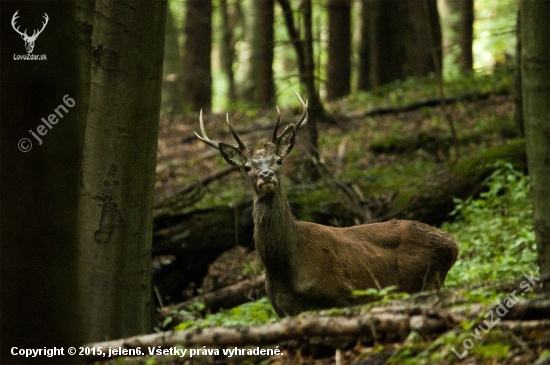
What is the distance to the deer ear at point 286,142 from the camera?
24.2 feet

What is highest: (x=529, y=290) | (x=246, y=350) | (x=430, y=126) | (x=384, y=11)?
(x=384, y=11)

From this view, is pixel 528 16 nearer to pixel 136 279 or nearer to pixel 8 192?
pixel 136 279

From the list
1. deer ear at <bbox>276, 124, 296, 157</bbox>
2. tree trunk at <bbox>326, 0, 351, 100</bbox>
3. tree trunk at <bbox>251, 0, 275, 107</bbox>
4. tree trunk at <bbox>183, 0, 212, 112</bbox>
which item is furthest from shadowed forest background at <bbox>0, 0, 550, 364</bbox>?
tree trunk at <bbox>183, 0, 212, 112</bbox>

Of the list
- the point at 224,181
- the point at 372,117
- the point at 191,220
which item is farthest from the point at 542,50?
the point at 372,117

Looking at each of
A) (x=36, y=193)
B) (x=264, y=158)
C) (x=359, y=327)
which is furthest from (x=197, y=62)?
(x=36, y=193)

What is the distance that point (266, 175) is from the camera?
690 cm

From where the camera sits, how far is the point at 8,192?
12.4 ft

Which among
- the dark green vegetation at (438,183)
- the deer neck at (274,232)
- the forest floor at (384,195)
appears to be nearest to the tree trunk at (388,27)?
the dark green vegetation at (438,183)

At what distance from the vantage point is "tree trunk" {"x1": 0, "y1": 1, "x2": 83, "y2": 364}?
380 centimetres

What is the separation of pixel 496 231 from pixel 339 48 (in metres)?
11.6

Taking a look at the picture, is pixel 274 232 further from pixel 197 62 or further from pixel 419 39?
pixel 197 62

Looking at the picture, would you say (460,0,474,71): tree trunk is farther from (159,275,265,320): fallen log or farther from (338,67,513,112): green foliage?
(159,275,265,320): fallen log

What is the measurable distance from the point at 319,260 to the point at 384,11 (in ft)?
49.1

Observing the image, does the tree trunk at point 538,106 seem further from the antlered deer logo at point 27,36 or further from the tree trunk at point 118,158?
the antlered deer logo at point 27,36
